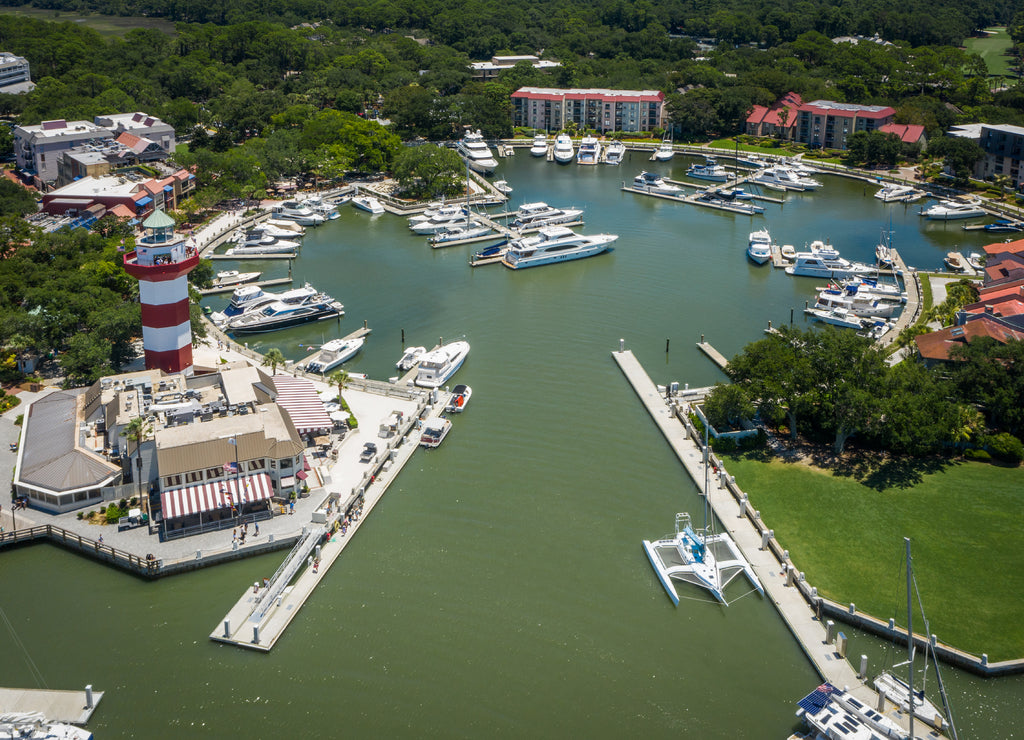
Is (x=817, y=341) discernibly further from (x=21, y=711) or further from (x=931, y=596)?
(x=21, y=711)

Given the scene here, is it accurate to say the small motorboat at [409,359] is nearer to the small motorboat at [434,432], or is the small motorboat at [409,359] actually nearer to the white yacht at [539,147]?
the small motorboat at [434,432]

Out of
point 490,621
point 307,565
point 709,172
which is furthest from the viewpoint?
point 709,172

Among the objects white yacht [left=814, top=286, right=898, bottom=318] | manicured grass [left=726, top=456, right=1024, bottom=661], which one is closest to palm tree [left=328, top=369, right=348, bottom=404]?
manicured grass [left=726, top=456, right=1024, bottom=661]

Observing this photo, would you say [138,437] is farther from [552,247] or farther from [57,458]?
[552,247]

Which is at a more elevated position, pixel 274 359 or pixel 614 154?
pixel 614 154

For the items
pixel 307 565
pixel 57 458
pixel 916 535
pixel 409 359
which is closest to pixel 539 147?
pixel 409 359

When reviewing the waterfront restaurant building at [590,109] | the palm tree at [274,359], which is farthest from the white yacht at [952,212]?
the palm tree at [274,359]

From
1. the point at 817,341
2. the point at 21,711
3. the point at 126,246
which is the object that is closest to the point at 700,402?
the point at 817,341

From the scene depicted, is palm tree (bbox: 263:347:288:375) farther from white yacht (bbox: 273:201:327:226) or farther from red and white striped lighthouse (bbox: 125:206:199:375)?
white yacht (bbox: 273:201:327:226)
